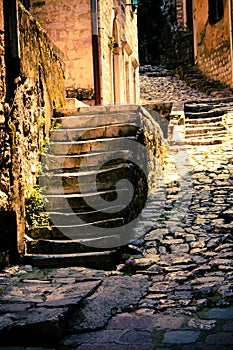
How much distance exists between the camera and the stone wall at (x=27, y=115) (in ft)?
15.6

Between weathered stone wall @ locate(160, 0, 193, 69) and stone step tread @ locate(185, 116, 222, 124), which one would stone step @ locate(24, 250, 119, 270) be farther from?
weathered stone wall @ locate(160, 0, 193, 69)

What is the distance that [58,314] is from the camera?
3.01 m

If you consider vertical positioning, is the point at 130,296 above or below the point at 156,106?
below

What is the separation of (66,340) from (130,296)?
2.69 ft

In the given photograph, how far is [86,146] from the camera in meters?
6.25

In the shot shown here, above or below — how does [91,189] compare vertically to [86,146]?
below

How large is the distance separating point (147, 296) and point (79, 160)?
277 centimetres

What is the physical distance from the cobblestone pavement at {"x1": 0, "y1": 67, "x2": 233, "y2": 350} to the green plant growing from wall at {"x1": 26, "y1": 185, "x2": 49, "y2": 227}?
80cm

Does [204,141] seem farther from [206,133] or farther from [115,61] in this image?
[115,61]

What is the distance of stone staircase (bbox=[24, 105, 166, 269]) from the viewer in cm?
480

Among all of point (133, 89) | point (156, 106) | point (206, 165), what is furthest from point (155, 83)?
point (206, 165)

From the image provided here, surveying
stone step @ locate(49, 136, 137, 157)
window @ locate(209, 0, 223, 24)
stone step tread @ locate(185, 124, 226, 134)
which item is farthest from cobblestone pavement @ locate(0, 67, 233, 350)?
window @ locate(209, 0, 223, 24)

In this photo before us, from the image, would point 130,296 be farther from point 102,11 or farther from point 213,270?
point 102,11

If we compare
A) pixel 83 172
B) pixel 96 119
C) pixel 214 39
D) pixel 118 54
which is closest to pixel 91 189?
pixel 83 172
